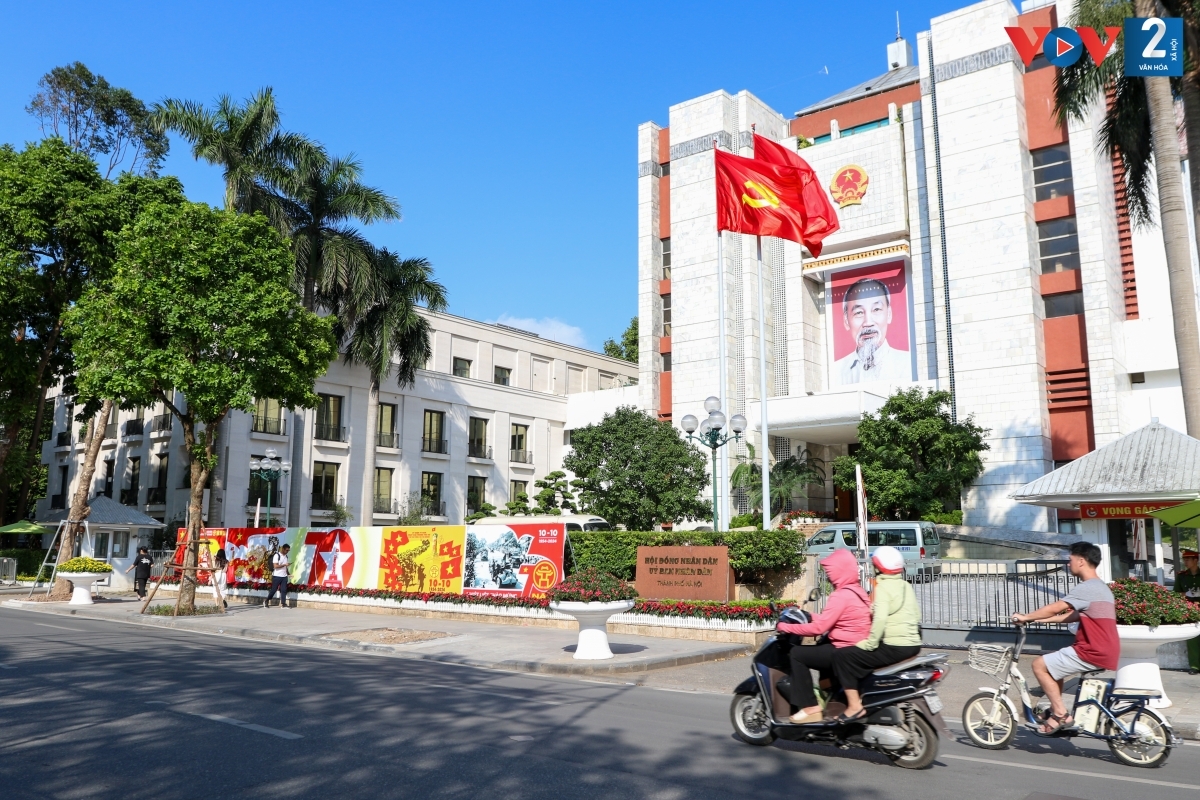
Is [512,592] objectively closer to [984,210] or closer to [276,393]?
[276,393]

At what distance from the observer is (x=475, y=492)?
5097 centimetres

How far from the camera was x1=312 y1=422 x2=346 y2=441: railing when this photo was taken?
4488 cm

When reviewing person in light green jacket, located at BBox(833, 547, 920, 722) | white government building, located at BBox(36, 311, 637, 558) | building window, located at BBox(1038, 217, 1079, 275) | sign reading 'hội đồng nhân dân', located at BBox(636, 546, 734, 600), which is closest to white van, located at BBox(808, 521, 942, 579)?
sign reading 'hội đồng nhân dân', located at BBox(636, 546, 734, 600)

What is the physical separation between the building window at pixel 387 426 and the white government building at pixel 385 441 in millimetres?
73

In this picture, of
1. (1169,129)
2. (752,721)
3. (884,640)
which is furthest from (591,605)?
(1169,129)

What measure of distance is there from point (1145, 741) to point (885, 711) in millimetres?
2133

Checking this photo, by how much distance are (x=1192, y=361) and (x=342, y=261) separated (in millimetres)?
29121

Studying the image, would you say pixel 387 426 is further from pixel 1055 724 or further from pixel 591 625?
pixel 1055 724

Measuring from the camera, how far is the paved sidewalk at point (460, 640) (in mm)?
14125

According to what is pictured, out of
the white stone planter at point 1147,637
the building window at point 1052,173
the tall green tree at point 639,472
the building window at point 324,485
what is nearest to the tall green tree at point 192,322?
the tall green tree at point 639,472

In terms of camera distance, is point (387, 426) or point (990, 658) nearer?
point (990, 658)

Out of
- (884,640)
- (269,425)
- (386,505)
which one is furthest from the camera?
(386,505)

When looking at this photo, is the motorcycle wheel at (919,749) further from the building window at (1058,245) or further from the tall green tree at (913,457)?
the building window at (1058,245)

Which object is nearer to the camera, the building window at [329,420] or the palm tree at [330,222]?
the palm tree at [330,222]
